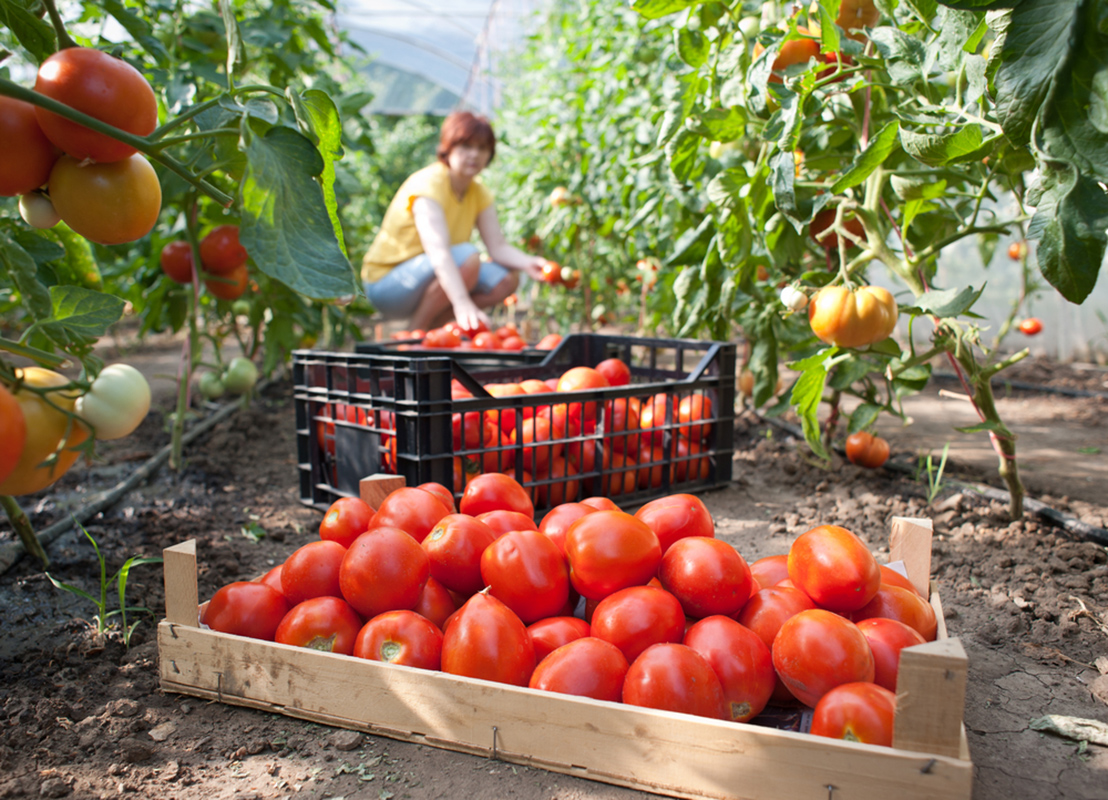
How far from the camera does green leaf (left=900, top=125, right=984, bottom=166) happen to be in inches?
52.5

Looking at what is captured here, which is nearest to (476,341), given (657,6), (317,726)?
(657,6)

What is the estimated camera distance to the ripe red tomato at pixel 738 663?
1087 mm

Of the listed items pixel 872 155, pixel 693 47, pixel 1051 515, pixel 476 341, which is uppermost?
pixel 693 47

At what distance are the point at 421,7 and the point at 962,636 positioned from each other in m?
15.7

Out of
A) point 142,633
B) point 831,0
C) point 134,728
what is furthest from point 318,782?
point 831,0

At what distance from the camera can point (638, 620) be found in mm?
1166

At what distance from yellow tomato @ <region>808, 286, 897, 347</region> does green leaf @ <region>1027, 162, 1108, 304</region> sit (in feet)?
2.03

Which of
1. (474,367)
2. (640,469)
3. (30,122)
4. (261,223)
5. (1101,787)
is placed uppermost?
(30,122)

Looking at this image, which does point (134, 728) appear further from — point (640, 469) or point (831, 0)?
point (831, 0)

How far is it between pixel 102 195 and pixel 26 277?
31.0 inches

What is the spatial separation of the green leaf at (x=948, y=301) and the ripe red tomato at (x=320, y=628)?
1.30 metres

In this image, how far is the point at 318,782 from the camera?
3.54 ft

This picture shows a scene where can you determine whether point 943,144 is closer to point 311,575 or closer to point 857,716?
point 857,716

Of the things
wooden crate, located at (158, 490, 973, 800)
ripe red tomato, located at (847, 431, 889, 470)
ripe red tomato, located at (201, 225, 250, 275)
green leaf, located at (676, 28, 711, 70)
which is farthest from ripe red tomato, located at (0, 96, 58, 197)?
ripe red tomato, located at (847, 431, 889, 470)
